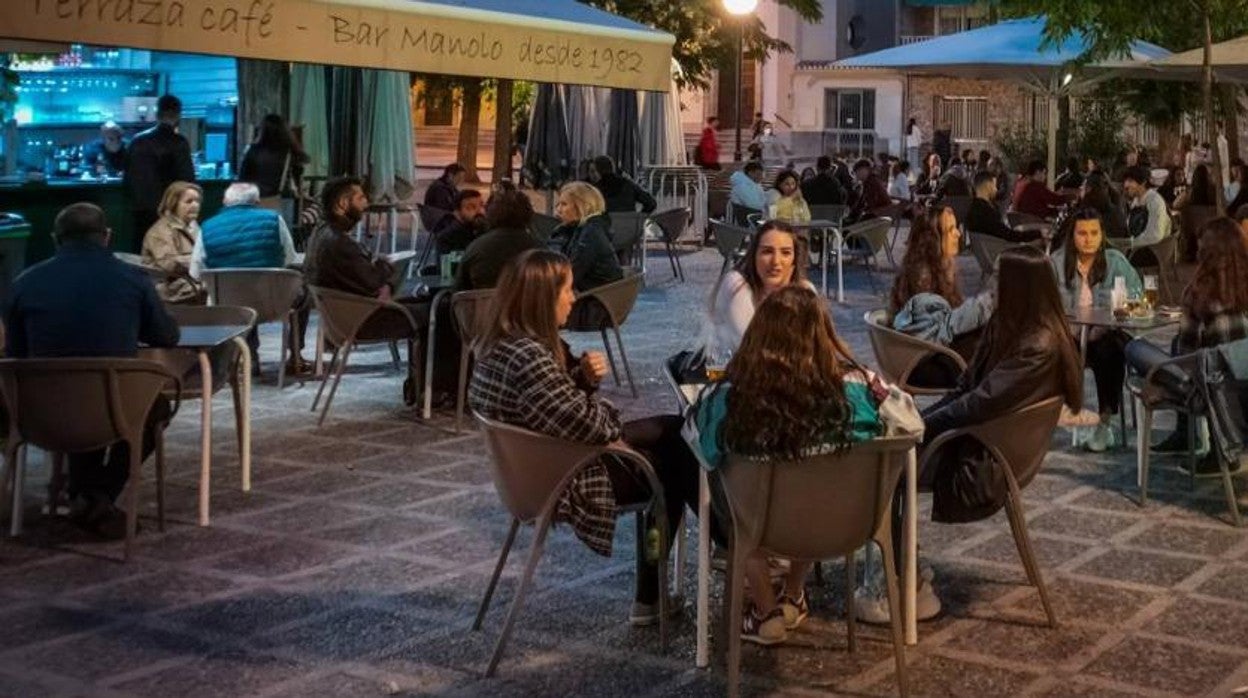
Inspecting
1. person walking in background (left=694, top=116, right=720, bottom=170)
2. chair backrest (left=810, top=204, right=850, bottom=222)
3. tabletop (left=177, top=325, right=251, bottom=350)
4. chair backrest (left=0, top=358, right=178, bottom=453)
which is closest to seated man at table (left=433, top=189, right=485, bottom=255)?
tabletop (left=177, top=325, right=251, bottom=350)

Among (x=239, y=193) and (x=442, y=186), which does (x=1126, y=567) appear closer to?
(x=239, y=193)

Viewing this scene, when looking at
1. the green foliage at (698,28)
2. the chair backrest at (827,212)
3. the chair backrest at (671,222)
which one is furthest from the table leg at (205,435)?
the green foliage at (698,28)

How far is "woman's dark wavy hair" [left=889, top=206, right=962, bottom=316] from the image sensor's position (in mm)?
8312

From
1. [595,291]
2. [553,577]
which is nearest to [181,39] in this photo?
[553,577]

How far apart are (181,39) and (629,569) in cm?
263

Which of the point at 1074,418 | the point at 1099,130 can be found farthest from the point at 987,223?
the point at 1099,130

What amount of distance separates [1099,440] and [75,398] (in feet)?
16.2

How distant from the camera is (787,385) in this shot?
16.3 feet

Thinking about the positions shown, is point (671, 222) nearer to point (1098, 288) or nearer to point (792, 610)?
point (1098, 288)

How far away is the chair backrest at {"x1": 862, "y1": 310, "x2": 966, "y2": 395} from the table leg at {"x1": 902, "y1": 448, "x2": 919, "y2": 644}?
2103 millimetres

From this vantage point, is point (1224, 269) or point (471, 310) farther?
point (471, 310)

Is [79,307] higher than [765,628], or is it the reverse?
[79,307]

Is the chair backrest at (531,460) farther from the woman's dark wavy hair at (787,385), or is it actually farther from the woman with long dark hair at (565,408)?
the woman's dark wavy hair at (787,385)

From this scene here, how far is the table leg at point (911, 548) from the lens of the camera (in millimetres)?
5543
